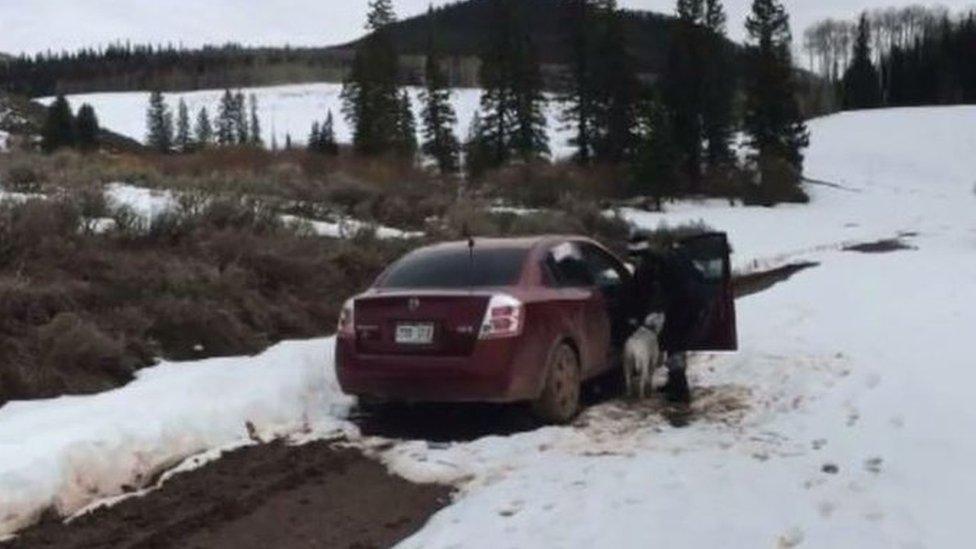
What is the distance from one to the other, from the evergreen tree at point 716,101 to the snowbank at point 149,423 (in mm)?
59350

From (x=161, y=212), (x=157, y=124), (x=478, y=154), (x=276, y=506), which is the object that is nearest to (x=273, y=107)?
(x=157, y=124)

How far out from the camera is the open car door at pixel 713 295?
10.0 m

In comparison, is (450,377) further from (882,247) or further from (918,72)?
(918,72)

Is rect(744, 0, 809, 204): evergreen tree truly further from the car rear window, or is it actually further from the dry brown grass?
the car rear window

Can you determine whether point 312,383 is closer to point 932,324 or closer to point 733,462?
point 733,462

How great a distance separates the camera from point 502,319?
334 inches

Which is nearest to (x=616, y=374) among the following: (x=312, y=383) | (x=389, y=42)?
(x=312, y=383)

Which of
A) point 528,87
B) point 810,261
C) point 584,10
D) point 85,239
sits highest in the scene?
point 584,10

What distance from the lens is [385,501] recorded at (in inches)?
277

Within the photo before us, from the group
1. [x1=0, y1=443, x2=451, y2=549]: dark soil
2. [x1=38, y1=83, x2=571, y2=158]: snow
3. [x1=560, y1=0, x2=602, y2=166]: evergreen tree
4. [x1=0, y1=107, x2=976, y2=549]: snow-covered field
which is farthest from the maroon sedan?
[x1=38, y1=83, x2=571, y2=158]: snow

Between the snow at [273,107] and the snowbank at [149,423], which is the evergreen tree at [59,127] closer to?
the snowbank at [149,423]

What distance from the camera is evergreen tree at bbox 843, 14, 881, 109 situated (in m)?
134

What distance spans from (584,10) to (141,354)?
228 ft

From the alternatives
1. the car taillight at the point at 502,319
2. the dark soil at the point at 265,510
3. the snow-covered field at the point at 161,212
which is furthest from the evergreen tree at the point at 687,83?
the dark soil at the point at 265,510
